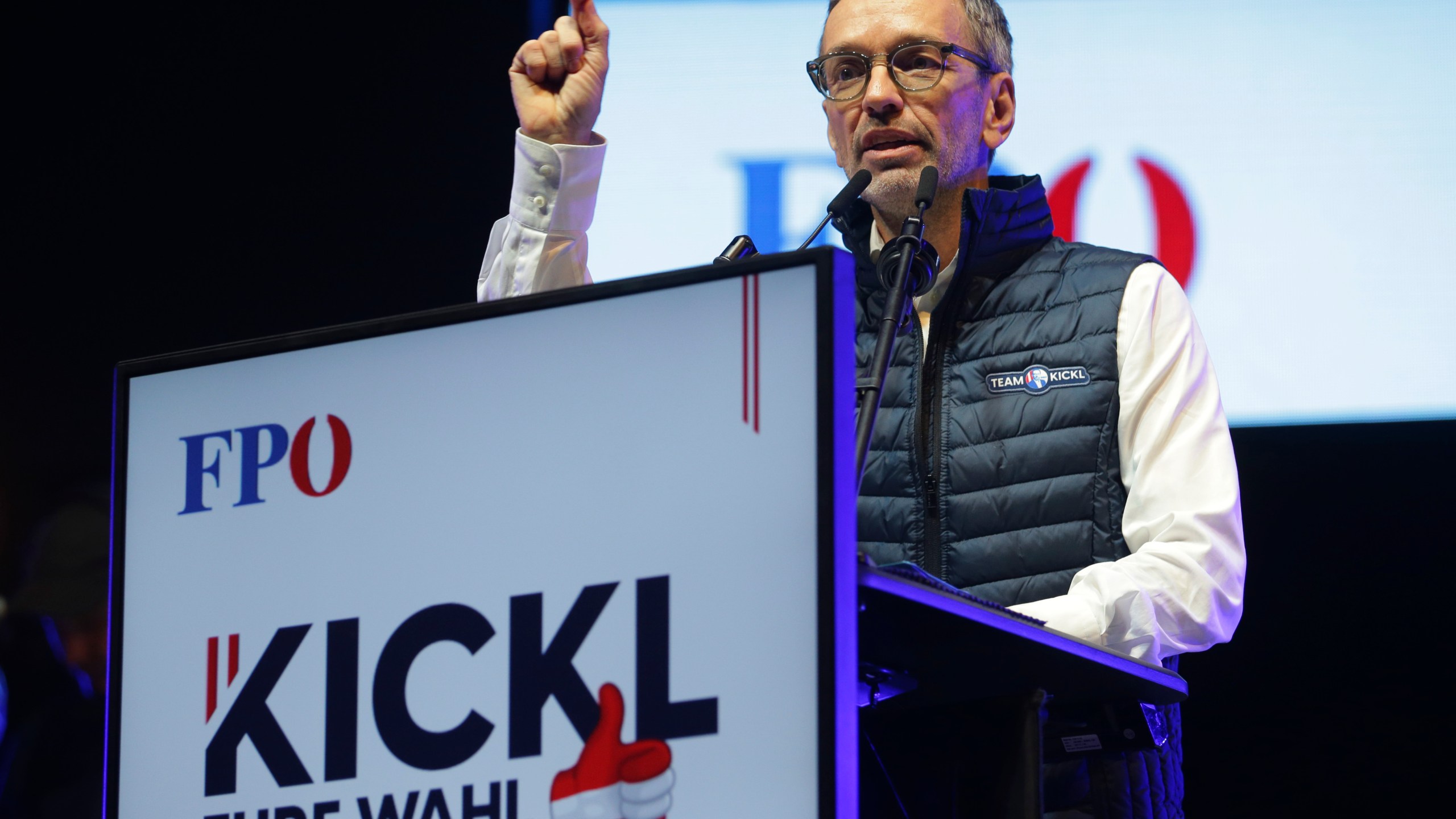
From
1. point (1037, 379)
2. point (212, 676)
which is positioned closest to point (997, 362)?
point (1037, 379)

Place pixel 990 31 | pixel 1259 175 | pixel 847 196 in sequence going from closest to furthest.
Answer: pixel 847 196, pixel 990 31, pixel 1259 175

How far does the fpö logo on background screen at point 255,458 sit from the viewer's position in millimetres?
1121

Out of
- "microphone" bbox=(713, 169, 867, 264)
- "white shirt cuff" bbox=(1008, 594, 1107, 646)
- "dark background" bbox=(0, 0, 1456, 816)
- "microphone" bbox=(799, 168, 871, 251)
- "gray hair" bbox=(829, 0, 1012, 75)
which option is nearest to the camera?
"white shirt cuff" bbox=(1008, 594, 1107, 646)

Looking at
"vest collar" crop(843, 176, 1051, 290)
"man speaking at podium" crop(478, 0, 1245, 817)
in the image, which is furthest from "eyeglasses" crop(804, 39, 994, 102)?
"vest collar" crop(843, 176, 1051, 290)

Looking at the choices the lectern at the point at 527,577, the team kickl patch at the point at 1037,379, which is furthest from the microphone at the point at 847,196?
the lectern at the point at 527,577

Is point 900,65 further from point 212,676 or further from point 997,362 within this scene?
point 212,676

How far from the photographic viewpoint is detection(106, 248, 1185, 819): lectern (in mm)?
922

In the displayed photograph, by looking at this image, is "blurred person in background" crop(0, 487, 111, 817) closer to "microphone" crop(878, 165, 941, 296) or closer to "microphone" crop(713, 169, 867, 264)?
"microphone" crop(713, 169, 867, 264)

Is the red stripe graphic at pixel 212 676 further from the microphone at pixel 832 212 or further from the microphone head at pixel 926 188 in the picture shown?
the microphone head at pixel 926 188

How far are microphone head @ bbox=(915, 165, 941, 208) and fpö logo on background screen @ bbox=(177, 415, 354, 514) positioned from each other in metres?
0.76

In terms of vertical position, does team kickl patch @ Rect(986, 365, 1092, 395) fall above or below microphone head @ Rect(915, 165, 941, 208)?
below

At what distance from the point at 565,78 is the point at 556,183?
5.0 inches

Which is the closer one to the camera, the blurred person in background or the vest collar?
the vest collar

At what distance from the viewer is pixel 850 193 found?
158cm
